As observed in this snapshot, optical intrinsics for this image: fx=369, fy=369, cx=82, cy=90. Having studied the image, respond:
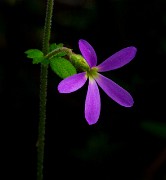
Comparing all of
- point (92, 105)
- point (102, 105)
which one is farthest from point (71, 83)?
point (102, 105)

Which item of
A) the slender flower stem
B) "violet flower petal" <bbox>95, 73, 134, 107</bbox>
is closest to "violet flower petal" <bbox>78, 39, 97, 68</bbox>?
"violet flower petal" <bbox>95, 73, 134, 107</bbox>

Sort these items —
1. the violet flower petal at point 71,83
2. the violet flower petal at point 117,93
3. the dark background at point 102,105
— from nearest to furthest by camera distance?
the violet flower petal at point 71,83
the violet flower petal at point 117,93
the dark background at point 102,105

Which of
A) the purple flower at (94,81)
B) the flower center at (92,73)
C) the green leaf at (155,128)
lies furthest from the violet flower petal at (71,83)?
the green leaf at (155,128)

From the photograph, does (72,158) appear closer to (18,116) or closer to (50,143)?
(50,143)

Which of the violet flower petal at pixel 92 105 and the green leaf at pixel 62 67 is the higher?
the green leaf at pixel 62 67

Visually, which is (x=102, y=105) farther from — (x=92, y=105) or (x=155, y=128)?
(x=92, y=105)

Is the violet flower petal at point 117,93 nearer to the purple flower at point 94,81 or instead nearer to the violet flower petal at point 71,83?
the purple flower at point 94,81

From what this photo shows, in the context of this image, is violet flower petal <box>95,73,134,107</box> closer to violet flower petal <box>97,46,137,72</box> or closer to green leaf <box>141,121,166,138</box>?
violet flower petal <box>97,46,137,72</box>
